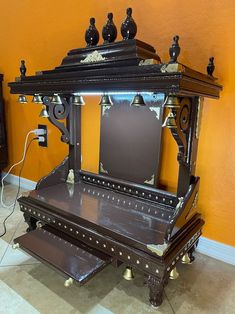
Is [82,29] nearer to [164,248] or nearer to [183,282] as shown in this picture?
[164,248]

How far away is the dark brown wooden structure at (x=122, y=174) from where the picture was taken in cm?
95

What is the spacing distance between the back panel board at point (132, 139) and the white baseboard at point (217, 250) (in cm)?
49

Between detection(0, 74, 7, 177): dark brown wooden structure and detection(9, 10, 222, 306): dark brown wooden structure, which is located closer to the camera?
detection(9, 10, 222, 306): dark brown wooden structure

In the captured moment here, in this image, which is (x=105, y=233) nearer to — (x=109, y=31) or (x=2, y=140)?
(x=109, y=31)

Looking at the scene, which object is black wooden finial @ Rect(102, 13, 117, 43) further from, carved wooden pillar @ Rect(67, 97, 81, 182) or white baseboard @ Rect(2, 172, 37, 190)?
white baseboard @ Rect(2, 172, 37, 190)

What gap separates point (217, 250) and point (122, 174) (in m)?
0.73

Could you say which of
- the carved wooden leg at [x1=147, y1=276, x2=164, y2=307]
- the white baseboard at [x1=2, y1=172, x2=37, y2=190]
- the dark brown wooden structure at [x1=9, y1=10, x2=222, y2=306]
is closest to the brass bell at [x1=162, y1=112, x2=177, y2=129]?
the dark brown wooden structure at [x1=9, y1=10, x2=222, y2=306]

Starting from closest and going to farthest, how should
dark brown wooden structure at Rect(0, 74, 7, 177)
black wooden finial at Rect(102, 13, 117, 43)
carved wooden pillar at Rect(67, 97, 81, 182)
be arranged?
black wooden finial at Rect(102, 13, 117, 43) → carved wooden pillar at Rect(67, 97, 81, 182) → dark brown wooden structure at Rect(0, 74, 7, 177)

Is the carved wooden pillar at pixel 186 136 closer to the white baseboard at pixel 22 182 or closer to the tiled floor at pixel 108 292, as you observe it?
the tiled floor at pixel 108 292

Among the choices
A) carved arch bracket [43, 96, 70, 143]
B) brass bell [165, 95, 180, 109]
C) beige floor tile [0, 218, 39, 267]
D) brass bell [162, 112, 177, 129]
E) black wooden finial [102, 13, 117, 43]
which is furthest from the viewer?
carved arch bracket [43, 96, 70, 143]

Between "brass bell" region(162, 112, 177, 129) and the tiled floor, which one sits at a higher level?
"brass bell" region(162, 112, 177, 129)

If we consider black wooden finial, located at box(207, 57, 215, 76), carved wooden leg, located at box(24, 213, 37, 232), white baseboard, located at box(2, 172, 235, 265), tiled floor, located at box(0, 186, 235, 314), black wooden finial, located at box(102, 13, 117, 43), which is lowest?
tiled floor, located at box(0, 186, 235, 314)

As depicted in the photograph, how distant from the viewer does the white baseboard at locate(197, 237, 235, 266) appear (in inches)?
54.5

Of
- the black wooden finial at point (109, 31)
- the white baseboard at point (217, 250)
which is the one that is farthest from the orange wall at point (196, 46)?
the black wooden finial at point (109, 31)
